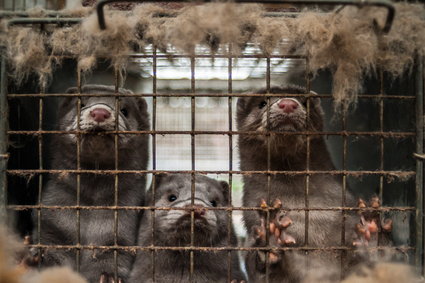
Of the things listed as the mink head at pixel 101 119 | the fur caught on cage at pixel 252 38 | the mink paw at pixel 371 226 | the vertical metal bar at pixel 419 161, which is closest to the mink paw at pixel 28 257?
the mink head at pixel 101 119

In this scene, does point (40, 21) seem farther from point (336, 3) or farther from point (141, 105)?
point (336, 3)

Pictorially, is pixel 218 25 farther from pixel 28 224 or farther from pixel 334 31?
pixel 28 224

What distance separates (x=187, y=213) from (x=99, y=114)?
0.70m

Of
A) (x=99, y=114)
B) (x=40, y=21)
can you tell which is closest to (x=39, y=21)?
(x=40, y=21)

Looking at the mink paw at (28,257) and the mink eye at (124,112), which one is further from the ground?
the mink eye at (124,112)

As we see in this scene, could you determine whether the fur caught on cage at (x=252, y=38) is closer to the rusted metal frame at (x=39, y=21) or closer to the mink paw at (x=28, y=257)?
the rusted metal frame at (x=39, y=21)

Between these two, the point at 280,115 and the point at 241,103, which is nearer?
the point at 280,115

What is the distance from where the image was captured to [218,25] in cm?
178

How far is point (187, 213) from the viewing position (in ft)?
8.16

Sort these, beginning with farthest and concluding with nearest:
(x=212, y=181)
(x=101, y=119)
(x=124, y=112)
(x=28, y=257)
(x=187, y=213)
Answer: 1. (x=212, y=181)
2. (x=124, y=112)
3. (x=187, y=213)
4. (x=101, y=119)
5. (x=28, y=257)

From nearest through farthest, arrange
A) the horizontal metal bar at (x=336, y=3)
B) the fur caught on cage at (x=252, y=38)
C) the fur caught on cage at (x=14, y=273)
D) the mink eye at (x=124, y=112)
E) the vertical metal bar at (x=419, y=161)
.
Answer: the fur caught on cage at (x=14, y=273) < the horizontal metal bar at (x=336, y=3) < the fur caught on cage at (x=252, y=38) < the vertical metal bar at (x=419, y=161) < the mink eye at (x=124, y=112)

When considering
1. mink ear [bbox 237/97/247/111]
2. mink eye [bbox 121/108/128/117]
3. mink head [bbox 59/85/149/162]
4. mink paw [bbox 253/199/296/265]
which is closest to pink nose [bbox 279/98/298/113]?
mink paw [bbox 253/199/296/265]

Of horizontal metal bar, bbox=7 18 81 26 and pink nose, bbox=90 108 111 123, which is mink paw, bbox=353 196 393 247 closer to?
pink nose, bbox=90 108 111 123

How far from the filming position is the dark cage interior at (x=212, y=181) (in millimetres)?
2104
